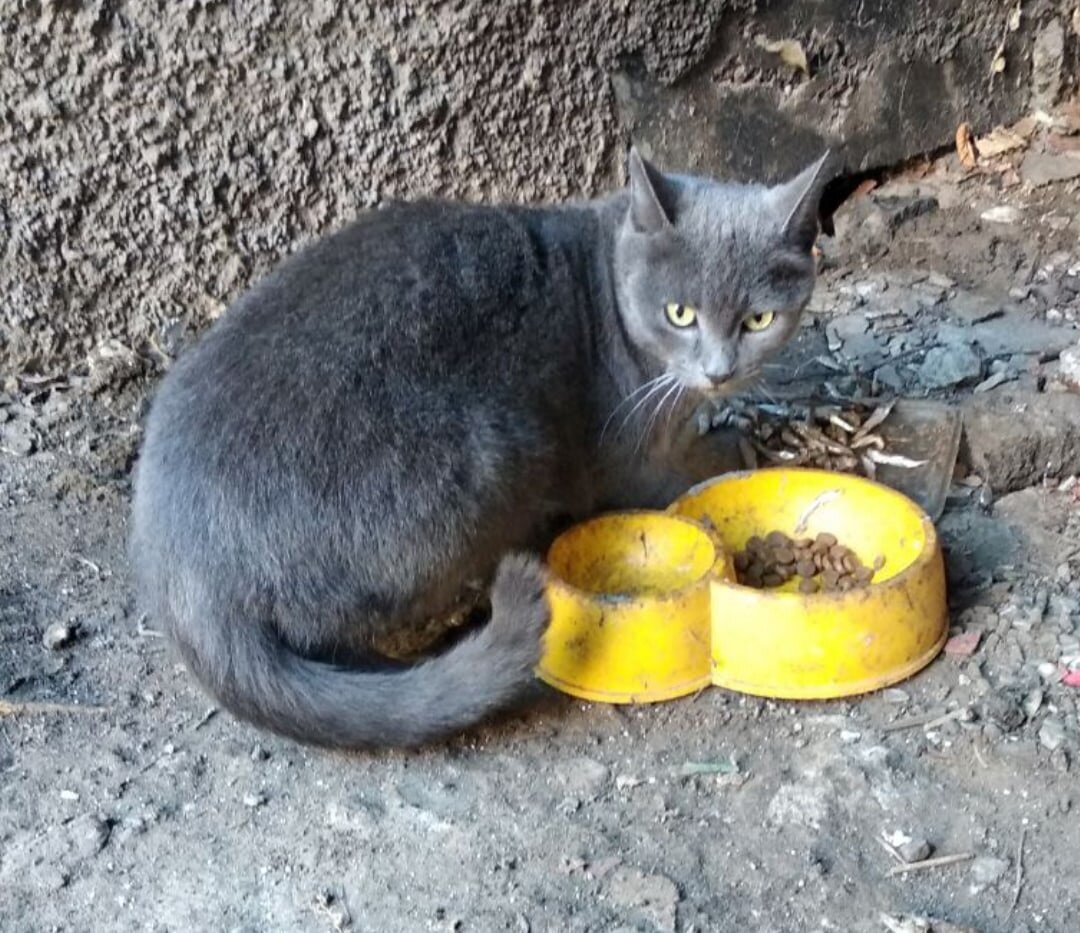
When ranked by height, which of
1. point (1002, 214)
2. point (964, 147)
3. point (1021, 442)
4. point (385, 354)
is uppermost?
point (385, 354)

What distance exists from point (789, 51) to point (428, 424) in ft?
6.28

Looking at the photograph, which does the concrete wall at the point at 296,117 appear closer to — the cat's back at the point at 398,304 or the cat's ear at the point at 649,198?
the cat's back at the point at 398,304

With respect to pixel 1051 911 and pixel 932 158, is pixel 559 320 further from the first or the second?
pixel 932 158

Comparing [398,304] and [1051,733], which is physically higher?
[398,304]

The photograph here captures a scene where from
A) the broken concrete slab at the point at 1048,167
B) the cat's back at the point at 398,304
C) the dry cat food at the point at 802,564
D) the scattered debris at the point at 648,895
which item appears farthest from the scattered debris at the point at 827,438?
the broken concrete slab at the point at 1048,167

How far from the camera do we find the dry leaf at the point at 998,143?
12.9ft

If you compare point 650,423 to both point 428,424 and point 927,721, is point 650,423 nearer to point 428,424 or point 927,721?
point 428,424

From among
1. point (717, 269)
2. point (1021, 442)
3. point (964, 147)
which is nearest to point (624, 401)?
point (717, 269)

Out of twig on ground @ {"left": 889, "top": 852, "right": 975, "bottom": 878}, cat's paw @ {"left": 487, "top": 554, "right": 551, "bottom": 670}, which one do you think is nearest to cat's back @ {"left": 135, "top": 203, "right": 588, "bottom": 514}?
cat's paw @ {"left": 487, "top": 554, "right": 551, "bottom": 670}

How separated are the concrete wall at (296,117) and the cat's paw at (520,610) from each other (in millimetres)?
1388

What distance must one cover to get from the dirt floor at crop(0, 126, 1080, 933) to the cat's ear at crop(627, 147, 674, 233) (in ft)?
2.85

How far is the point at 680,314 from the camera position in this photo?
98.2 inches

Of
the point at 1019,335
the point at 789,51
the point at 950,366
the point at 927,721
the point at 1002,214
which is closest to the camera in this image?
the point at 927,721

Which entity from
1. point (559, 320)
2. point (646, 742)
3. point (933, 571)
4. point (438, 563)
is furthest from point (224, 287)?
point (933, 571)
